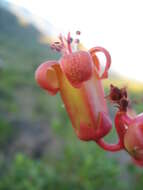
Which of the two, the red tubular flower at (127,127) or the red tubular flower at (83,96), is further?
the red tubular flower at (83,96)

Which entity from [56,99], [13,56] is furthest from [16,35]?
[56,99]

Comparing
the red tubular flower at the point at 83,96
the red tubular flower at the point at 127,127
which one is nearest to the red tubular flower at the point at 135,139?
the red tubular flower at the point at 127,127

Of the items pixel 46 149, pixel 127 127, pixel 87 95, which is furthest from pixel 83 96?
pixel 46 149

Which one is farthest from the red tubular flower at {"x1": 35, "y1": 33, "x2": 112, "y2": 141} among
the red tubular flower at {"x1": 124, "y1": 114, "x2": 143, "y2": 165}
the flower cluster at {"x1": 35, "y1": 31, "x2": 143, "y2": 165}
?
the red tubular flower at {"x1": 124, "y1": 114, "x2": 143, "y2": 165}

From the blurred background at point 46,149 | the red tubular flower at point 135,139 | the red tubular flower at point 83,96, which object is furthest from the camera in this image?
the blurred background at point 46,149

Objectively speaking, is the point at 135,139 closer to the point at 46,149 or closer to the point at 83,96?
the point at 83,96

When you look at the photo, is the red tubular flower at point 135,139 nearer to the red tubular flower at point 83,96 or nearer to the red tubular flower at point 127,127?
the red tubular flower at point 127,127

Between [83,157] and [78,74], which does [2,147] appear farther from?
[78,74]

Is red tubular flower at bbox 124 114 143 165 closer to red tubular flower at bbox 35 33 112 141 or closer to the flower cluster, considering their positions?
the flower cluster
